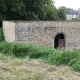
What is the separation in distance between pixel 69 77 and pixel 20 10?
17.3 meters

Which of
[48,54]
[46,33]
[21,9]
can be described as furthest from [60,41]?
[48,54]

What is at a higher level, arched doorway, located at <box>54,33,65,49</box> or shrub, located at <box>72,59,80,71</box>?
shrub, located at <box>72,59,80,71</box>

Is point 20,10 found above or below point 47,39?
above

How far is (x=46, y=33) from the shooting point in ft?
64.6

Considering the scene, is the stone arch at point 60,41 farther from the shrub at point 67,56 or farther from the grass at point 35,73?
the grass at point 35,73

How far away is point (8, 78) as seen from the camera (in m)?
7.84

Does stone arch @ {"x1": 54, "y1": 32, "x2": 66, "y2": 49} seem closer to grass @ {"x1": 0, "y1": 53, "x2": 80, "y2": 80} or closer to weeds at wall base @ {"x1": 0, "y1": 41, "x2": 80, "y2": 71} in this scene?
weeds at wall base @ {"x1": 0, "y1": 41, "x2": 80, "y2": 71}

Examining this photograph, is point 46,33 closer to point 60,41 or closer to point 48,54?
point 60,41

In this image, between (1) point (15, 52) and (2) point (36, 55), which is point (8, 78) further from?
(1) point (15, 52)

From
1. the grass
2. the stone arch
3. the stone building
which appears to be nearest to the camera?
the grass

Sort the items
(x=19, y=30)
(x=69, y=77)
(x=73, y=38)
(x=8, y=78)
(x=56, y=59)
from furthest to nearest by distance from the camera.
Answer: (x=73, y=38)
(x=19, y=30)
(x=56, y=59)
(x=69, y=77)
(x=8, y=78)

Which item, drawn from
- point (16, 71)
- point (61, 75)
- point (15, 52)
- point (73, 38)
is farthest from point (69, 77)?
point (73, 38)

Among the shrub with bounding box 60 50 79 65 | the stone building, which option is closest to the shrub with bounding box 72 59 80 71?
the shrub with bounding box 60 50 79 65

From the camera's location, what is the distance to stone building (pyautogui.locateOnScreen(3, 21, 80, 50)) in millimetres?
18766
